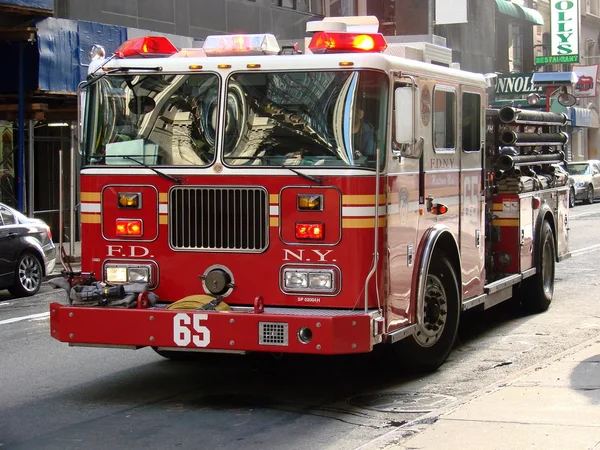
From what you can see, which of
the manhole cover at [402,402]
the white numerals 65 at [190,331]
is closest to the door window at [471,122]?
the manhole cover at [402,402]

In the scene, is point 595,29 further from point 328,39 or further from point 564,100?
point 328,39

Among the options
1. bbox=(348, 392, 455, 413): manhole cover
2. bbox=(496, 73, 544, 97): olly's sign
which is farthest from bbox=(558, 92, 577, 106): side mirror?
bbox=(496, 73, 544, 97): olly's sign

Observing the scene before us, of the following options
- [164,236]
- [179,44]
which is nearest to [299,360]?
[164,236]

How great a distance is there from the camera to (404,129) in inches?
322

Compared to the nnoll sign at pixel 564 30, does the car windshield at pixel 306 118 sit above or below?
below

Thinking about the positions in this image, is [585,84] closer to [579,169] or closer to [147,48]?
[579,169]

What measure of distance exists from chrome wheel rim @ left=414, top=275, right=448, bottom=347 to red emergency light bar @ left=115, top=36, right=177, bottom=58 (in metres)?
2.88

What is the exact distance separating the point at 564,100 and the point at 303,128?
7.64m

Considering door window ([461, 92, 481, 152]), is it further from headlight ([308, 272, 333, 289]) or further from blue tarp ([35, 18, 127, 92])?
blue tarp ([35, 18, 127, 92])

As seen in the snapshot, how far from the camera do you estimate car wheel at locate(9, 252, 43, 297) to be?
15477 millimetres

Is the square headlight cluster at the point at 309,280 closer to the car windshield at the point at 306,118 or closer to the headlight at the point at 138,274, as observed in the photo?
the car windshield at the point at 306,118

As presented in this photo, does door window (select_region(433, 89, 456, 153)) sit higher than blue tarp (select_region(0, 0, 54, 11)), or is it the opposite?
blue tarp (select_region(0, 0, 54, 11))

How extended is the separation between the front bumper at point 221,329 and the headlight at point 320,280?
18 centimetres

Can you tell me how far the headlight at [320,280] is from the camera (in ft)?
26.5
